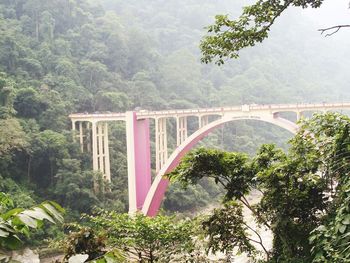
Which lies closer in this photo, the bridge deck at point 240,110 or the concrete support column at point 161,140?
the bridge deck at point 240,110

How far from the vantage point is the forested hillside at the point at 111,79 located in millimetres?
12773

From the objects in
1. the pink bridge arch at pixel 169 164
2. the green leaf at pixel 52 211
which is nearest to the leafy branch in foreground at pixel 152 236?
the green leaf at pixel 52 211

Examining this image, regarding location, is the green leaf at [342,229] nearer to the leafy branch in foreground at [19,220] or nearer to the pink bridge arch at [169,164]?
the leafy branch in foreground at [19,220]

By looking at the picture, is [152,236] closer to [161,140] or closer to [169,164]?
[169,164]

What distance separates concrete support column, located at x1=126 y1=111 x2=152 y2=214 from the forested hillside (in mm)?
1453

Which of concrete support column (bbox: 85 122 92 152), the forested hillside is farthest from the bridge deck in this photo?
the forested hillside

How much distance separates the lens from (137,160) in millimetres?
11641

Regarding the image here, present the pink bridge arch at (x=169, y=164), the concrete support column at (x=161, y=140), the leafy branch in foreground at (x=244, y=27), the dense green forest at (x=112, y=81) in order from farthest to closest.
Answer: the dense green forest at (x=112, y=81)
the concrete support column at (x=161, y=140)
the pink bridge arch at (x=169, y=164)
the leafy branch in foreground at (x=244, y=27)

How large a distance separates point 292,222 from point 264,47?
33.6 metres

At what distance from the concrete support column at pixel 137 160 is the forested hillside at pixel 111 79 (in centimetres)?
145

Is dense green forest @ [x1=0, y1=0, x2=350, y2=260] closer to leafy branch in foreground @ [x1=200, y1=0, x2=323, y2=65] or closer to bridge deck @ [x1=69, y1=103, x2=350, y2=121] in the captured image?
bridge deck @ [x1=69, y1=103, x2=350, y2=121]

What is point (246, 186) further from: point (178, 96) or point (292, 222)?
point (178, 96)

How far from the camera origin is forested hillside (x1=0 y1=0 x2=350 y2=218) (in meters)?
12.8

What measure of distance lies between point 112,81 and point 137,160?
8.83 meters
